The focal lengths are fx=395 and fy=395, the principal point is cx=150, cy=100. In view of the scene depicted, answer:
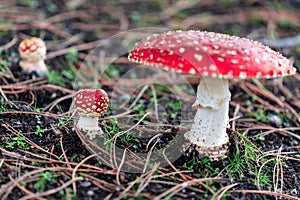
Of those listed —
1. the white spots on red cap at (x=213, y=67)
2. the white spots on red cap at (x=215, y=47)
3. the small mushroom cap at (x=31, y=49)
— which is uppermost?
the white spots on red cap at (x=215, y=47)

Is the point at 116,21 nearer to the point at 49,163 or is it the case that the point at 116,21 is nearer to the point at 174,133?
the point at 174,133

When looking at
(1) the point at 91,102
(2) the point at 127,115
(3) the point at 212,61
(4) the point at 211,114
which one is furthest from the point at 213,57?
(2) the point at 127,115

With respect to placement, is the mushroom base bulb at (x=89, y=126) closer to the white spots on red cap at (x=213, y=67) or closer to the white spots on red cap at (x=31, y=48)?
the white spots on red cap at (x=213, y=67)

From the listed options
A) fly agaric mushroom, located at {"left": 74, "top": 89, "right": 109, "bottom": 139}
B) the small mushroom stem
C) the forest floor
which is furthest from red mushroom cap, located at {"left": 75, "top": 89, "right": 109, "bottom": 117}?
the small mushroom stem

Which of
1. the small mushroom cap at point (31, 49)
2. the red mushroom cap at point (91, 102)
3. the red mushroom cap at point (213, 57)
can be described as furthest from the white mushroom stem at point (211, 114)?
the small mushroom cap at point (31, 49)

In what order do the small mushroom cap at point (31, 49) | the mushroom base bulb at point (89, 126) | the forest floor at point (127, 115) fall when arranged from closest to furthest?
the forest floor at point (127, 115) < the mushroom base bulb at point (89, 126) < the small mushroom cap at point (31, 49)

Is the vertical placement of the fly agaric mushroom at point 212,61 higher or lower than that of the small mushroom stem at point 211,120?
higher

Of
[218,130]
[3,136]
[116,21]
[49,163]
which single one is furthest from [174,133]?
[116,21]

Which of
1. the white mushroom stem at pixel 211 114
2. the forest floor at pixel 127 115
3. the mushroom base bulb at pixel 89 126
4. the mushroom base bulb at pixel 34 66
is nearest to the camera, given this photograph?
the forest floor at pixel 127 115
